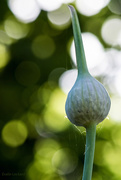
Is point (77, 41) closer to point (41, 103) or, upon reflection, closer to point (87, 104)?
point (87, 104)

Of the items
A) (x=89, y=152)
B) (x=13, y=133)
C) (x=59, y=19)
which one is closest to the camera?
(x=89, y=152)

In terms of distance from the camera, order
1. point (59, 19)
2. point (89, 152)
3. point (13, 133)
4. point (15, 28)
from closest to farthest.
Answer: point (89, 152) → point (13, 133) → point (15, 28) → point (59, 19)

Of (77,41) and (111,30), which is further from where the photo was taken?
(111,30)

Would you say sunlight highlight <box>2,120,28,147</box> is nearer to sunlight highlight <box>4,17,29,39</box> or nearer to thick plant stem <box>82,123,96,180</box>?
sunlight highlight <box>4,17,29,39</box>

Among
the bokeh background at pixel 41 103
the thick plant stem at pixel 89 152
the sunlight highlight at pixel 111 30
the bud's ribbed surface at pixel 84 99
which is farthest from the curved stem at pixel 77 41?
the sunlight highlight at pixel 111 30

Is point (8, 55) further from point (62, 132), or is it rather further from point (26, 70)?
point (62, 132)

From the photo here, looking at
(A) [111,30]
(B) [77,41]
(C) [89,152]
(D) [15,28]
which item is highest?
(B) [77,41]

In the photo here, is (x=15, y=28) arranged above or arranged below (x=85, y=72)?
below

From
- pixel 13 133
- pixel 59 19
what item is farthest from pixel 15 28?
pixel 13 133
